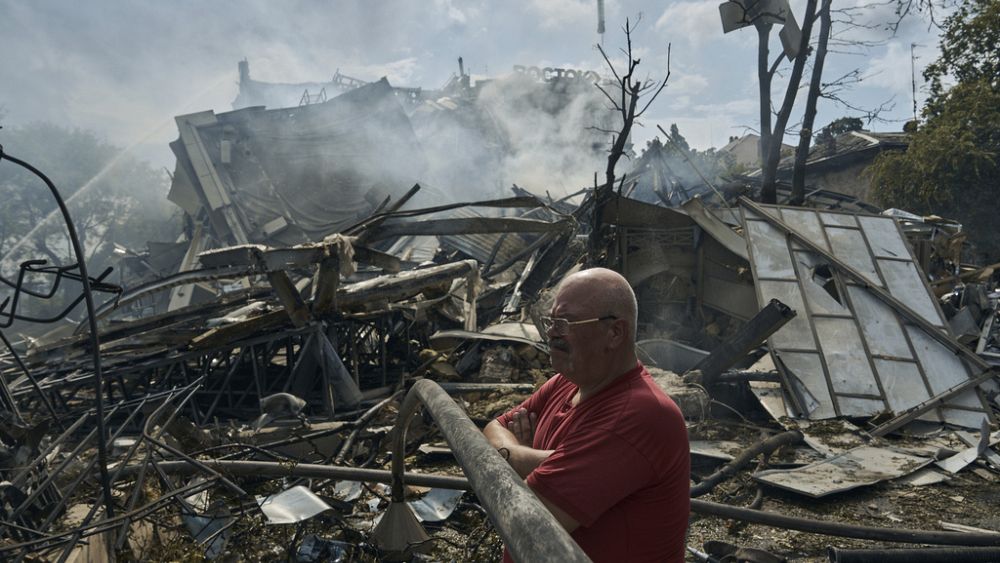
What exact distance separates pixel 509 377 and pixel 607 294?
645cm

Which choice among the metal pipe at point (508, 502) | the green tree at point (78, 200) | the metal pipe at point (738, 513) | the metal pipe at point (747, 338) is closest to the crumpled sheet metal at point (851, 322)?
the metal pipe at point (747, 338)

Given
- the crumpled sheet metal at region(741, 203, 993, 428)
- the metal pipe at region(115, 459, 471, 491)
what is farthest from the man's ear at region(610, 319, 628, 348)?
the crumpled sheet metal at region(741, 203, 993, 428)

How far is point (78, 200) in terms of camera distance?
35.5 m

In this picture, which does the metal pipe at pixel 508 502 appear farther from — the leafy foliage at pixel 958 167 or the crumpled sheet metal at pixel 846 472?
the leafy foliage at pixel 958 167

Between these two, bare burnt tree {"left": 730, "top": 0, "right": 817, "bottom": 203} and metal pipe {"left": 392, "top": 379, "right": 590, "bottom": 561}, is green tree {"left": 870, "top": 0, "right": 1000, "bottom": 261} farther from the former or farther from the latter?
metal pipe {"left": 392, "top": 379, "right": 590, "bottom": 561}

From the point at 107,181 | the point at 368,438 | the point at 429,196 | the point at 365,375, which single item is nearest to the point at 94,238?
the point at 107,181

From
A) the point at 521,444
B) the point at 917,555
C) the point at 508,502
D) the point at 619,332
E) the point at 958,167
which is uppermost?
the point at 958,167

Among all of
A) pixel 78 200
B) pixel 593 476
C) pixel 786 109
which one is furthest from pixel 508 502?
pixel 78 200

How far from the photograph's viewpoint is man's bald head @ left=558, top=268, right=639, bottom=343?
1.93m

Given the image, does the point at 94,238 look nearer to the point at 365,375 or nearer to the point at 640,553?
the point at 365,375

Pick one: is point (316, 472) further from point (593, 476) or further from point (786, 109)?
point (786, 109)

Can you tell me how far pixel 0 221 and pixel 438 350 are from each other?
33.9m

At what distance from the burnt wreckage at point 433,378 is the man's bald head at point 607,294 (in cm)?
59

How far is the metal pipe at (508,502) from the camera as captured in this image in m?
0.89
